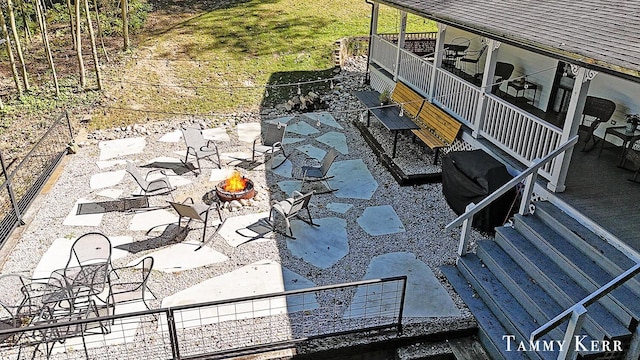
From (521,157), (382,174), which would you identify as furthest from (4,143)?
(521,157)

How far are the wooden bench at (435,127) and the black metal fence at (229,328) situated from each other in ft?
12.5

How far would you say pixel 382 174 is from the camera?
362 inches

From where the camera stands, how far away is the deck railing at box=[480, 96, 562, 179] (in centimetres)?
651

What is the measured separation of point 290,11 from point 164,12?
5211 millimetres

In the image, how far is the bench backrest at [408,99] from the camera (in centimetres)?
1004

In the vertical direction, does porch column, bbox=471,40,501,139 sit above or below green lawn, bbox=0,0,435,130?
above

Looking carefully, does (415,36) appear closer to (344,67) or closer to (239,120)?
(344,67)

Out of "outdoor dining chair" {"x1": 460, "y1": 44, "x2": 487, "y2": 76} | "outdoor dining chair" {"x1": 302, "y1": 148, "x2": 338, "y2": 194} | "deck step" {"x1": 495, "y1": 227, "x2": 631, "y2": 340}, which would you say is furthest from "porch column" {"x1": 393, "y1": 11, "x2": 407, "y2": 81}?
"deck step" {"x1": 495, "y1": 227, "x2": 631, "y2": 340}

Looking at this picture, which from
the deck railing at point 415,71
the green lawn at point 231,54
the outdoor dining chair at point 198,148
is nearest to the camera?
the outdoor dining chair at point 198,148

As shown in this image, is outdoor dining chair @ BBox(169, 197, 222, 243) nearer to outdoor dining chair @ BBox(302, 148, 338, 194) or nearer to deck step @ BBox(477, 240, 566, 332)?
outdoor dining chair @ BBox(302, 148, 338, 194)

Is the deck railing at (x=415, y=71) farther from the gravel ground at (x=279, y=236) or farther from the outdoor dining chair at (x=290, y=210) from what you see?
the outdoor dining chair at (x=290, y=210)

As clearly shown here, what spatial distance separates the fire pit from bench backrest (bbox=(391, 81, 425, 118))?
4125 mm

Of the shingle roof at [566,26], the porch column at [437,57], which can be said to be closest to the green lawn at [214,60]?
the porch column at [437,57]

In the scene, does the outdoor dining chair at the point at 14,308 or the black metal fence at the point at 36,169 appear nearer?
the outdoor dining chair at the point at 14,308
